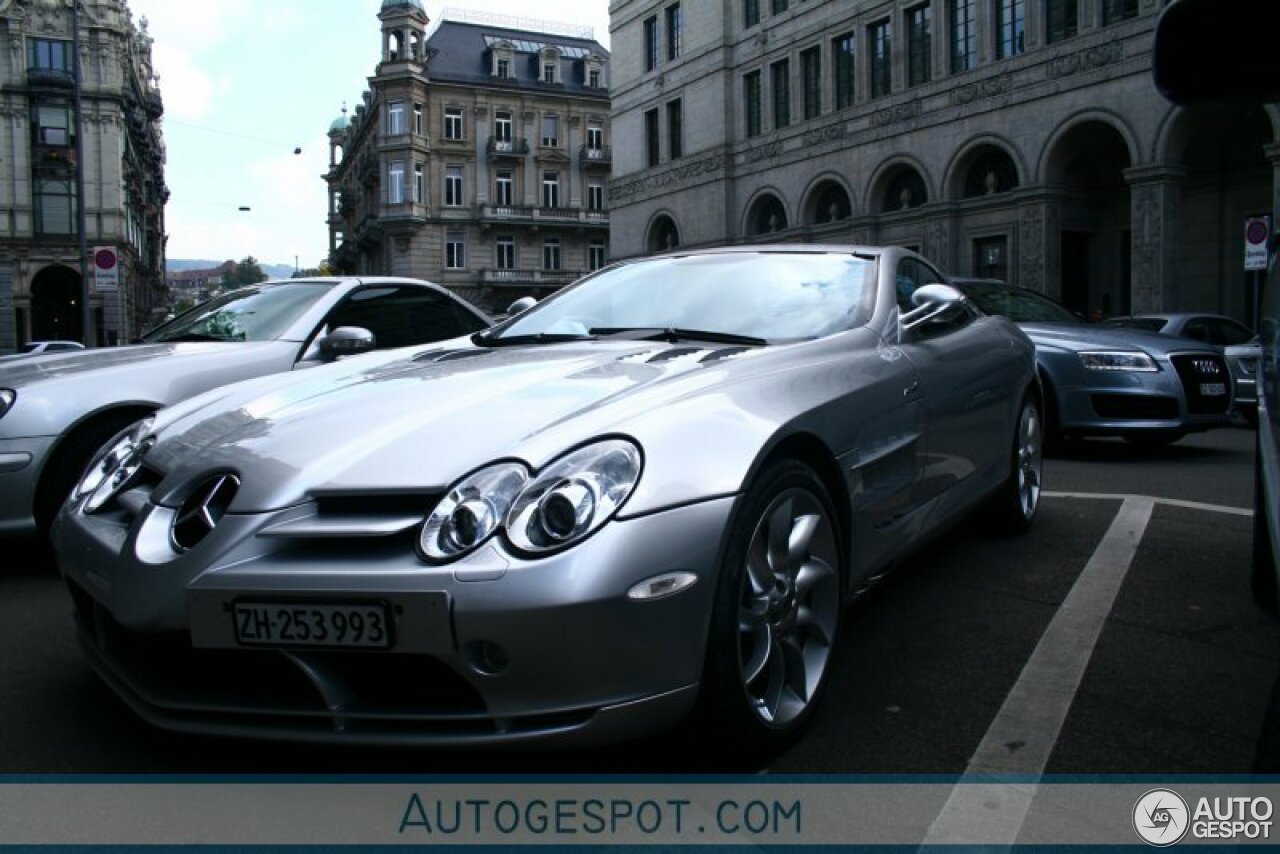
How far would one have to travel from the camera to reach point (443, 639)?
207 cm

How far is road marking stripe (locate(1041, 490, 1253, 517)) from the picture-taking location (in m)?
5.83

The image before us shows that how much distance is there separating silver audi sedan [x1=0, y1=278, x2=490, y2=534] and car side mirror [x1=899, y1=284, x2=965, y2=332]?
2.70 meters

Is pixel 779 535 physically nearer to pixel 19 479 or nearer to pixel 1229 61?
pixel 1229 61

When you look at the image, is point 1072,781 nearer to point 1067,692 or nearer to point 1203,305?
point 1067,692

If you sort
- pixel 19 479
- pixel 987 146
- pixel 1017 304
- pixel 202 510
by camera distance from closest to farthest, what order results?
pixel 202 510
pixel 19 479
pixel 1017 304
pixel 987 146

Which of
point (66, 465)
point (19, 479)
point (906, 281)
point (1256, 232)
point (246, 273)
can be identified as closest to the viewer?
point (906, 281)

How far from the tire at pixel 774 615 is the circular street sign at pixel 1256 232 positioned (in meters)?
15.4

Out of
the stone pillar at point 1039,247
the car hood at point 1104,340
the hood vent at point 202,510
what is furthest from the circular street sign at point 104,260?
the stone pillar at point 1039,247

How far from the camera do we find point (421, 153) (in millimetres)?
58812

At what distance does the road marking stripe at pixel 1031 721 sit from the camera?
2.23 m

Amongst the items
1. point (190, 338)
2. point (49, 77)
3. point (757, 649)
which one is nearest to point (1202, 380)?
point (757, 649)

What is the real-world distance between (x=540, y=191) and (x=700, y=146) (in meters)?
26.9

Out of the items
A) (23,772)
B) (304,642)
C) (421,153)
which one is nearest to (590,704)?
(304,642)

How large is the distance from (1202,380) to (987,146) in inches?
755
